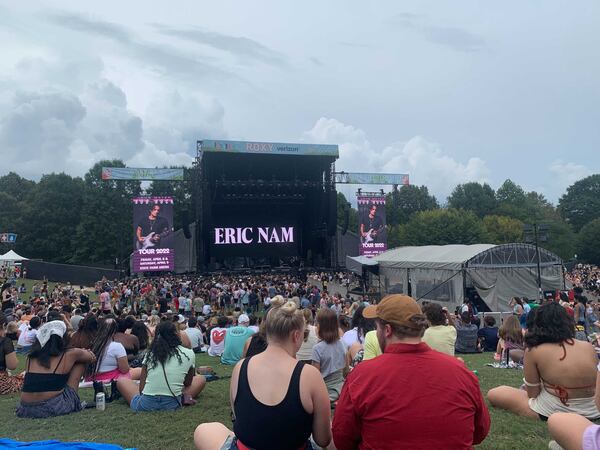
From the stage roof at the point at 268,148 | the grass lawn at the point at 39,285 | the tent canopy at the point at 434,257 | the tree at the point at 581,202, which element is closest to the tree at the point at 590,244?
the tree at the point at 581,202

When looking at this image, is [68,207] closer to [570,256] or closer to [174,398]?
[174,398]

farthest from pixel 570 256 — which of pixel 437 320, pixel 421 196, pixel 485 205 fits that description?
pixel 437 320

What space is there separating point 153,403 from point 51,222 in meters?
47.2

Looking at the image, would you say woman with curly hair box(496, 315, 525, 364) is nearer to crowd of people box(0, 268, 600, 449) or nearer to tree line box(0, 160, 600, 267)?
crowd of people box(0, 268, 600, 449)

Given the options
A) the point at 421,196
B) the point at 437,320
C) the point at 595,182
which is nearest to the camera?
the point at 437,320

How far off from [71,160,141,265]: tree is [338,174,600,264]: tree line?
20902 millimetres

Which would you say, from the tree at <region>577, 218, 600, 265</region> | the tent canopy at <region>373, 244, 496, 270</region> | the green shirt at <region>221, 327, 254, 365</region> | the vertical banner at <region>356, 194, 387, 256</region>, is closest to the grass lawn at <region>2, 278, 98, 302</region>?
the tent canopy at <region>373, 244, 496, 270</region>

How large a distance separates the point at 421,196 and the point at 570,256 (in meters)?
23.7

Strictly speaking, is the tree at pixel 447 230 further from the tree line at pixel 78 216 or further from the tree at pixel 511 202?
the tree line at pixel 78 216

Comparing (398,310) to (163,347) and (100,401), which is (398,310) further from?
(100,401)

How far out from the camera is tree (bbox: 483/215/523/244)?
160 feet

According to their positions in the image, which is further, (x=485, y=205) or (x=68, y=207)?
(x=485, y=205)

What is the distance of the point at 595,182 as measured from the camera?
61.2 meters

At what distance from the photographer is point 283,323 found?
8.16 feet
